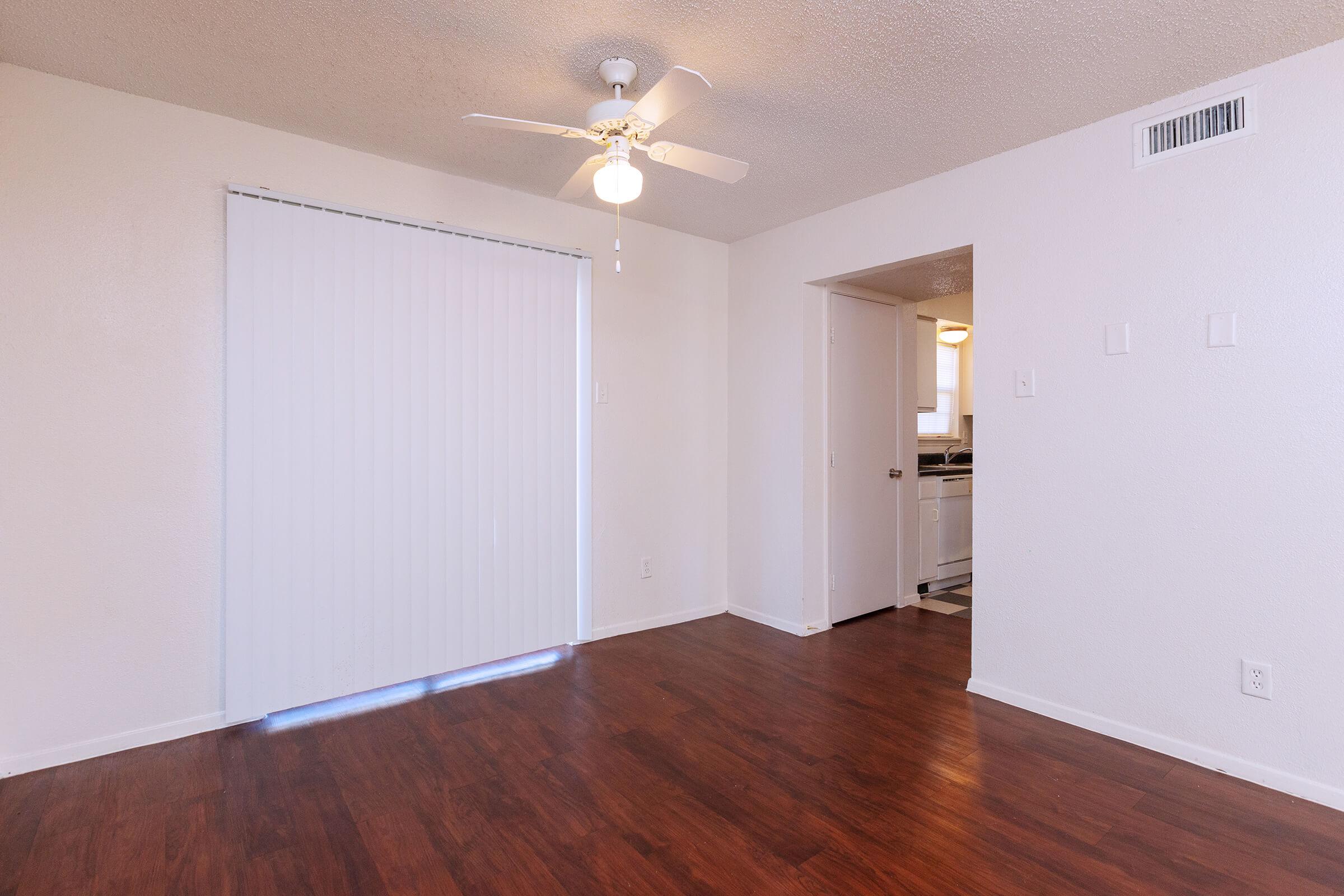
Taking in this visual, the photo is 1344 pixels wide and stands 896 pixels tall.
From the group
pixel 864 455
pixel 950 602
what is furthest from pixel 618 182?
pixel 950 602

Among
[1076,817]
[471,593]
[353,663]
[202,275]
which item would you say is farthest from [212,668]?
[1076,817]

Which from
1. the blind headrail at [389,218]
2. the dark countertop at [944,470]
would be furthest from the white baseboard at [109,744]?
the dark countertop at [944,470]

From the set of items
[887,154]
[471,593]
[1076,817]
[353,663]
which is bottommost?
[1076,817]

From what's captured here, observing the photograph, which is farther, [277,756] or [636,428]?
[636,428]

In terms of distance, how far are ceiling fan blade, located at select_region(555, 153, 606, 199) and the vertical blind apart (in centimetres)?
88

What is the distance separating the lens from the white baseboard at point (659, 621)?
379 cm

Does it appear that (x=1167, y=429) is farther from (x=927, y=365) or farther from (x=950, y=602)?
(x=927, y=365)

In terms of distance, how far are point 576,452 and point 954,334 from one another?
412cm

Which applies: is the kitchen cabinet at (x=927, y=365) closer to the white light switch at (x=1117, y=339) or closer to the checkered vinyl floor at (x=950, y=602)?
the checkered vinyl floor at (x=950, y=602)

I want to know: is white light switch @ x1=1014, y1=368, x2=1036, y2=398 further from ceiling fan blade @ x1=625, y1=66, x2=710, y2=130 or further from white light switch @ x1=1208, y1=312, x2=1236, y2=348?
ceiling fan blade @ x1=625, y1=66, x2=710, y2=130

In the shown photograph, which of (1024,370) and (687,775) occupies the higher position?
(1024,370)

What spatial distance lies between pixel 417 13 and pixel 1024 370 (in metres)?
2.71

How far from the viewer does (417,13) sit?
1971 millimetres

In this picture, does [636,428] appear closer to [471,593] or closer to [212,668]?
[471,593]
